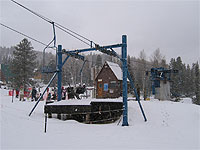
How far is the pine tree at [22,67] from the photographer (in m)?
30.6

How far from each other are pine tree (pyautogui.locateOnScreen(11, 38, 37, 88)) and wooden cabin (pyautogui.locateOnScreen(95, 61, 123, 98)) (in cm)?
1346

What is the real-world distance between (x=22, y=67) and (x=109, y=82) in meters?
16.5

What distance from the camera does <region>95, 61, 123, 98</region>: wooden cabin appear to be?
964 inches

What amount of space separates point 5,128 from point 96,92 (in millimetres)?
20159

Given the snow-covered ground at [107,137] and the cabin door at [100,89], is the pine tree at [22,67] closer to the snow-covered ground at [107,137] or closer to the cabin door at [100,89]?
the cabin door at [100,89]

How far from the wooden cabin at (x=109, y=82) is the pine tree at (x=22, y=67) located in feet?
44.2

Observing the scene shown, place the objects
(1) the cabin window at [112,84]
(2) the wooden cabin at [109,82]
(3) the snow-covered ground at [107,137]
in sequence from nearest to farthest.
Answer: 1. (3) the snow-covered ground at [107,137]
2. (2) the wooden cabin at [109,82]
3. (1) the cabin window at [112,84]

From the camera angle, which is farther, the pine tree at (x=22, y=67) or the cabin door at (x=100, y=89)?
the pine tree at (x=22, y=67)

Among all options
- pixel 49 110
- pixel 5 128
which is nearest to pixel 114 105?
pixel 49 110

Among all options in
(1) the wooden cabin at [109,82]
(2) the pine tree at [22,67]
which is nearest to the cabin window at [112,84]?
(1) the wooden cabin at [109,82]

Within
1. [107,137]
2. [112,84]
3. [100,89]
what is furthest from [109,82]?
[107,137]

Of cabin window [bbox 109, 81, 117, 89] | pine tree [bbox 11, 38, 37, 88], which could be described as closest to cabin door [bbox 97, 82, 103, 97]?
cabin window [bbox 109, 81, 117, 89]

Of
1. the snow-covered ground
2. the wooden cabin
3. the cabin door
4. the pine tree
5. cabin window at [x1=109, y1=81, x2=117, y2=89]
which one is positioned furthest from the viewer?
the pine tree

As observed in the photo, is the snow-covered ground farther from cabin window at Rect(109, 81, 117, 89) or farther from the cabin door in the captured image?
the cabin door
